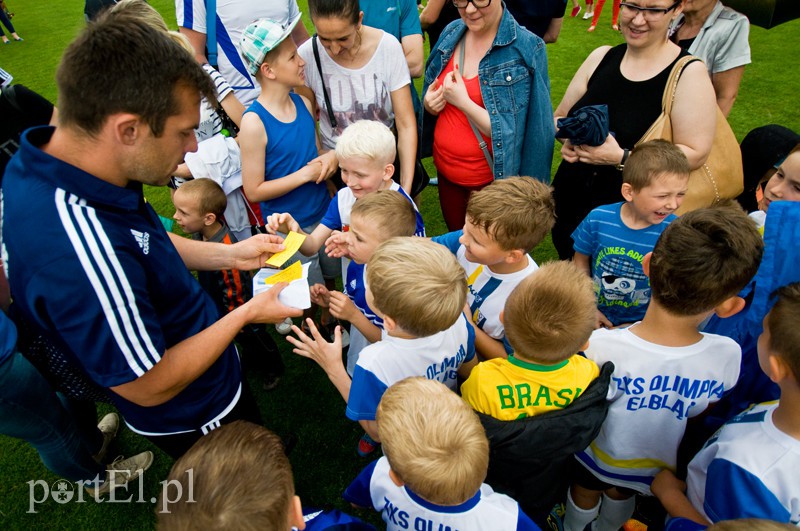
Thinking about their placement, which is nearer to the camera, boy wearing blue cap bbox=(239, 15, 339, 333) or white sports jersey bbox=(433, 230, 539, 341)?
white sports jersey bbox=(433, 230, 539, 341)

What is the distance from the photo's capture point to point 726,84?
3.16 metres

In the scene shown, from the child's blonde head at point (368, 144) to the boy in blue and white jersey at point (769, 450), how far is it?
2.04 m

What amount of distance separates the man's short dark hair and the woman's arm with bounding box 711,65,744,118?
3.44 metres

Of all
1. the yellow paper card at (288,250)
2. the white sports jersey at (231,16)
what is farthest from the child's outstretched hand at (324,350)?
the white sports jersey at (231,16)

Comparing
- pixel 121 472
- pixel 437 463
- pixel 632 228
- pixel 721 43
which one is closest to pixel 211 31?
pixel 121 472

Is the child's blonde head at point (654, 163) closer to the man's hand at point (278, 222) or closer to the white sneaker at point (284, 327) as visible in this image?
the man's hand at point (278, 222)

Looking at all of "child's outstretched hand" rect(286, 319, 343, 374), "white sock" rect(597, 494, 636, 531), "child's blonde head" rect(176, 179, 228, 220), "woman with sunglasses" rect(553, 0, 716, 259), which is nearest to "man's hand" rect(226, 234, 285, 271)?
"child's outstretched hand" rect(286, 319, 343, 374)

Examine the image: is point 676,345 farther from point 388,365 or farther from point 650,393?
point 388,365

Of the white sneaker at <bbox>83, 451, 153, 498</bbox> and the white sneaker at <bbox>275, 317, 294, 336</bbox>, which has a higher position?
the white sneaker at <bbox>275, 317, 294, 336</bbox>

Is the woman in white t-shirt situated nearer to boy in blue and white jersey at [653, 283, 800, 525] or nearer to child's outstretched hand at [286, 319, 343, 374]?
child's outstretched hand at [286, 319, 343, 374]

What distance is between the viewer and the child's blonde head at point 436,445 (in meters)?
1.32

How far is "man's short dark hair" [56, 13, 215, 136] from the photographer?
1.37m

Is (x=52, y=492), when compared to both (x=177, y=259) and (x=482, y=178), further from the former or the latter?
(x=482, y=178)

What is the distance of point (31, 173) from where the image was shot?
1400 mm
